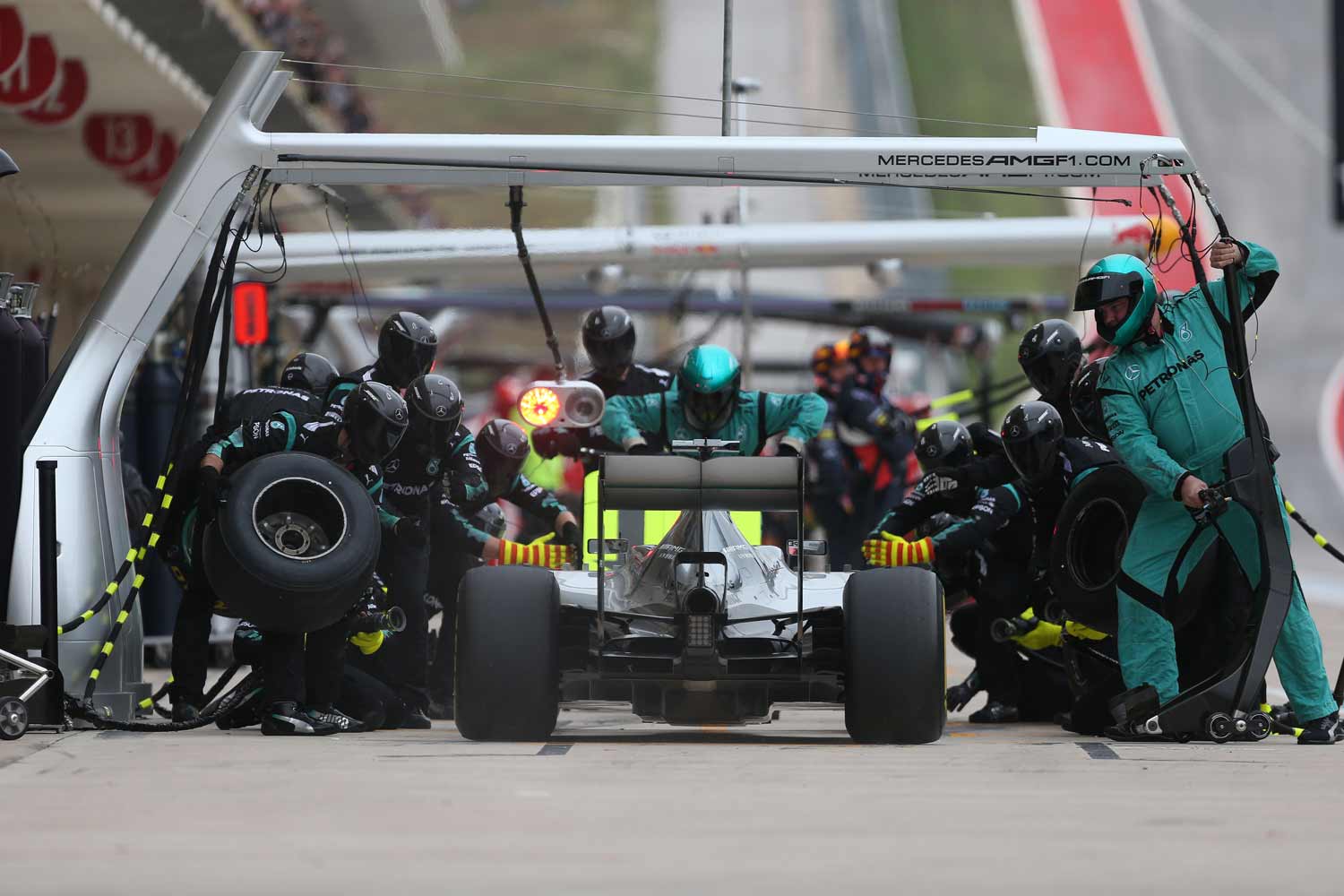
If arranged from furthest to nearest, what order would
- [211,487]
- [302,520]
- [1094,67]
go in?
[1094,67]
[302,520]
[211,487]

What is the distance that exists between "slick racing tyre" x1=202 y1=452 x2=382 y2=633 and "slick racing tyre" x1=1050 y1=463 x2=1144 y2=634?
3024mm

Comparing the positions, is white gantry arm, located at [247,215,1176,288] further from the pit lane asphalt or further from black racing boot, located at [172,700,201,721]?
the pit lane asphalt

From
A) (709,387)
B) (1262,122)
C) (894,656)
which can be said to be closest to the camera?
(894,656)

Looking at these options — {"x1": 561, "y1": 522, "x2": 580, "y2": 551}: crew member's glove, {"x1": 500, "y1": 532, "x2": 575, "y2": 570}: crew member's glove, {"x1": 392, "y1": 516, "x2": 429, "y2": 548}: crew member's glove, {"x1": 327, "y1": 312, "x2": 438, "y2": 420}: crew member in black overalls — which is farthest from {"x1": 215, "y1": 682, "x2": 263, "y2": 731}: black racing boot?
{"x1": 561, "y1": 522, "x2": 580, "y2": 551}: crew member's glove

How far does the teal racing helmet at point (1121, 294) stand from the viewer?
9789 mm

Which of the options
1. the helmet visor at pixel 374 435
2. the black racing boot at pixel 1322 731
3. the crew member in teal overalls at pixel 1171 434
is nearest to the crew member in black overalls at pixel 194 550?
the helmet visor at pixel 374 435

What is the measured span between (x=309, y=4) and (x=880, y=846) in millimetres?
29937

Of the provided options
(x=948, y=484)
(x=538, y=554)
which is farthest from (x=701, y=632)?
(x=948, y=484)

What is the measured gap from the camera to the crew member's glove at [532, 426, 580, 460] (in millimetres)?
12762

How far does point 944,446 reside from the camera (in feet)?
37.8

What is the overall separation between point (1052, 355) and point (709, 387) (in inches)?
64.3

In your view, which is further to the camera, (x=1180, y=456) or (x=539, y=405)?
(x=539, y=405)

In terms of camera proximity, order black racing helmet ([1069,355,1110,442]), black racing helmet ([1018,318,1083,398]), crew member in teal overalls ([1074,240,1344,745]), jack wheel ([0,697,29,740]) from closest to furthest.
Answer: jack wheel ([0,697,29,740]) → crew member in teal overalls ([1074,240,1344,745]) → black racing helmet ([1069,355,1110,442]) → black racing helmet ([1018,318,1083,398])

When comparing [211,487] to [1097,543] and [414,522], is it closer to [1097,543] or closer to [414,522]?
[414,522]
